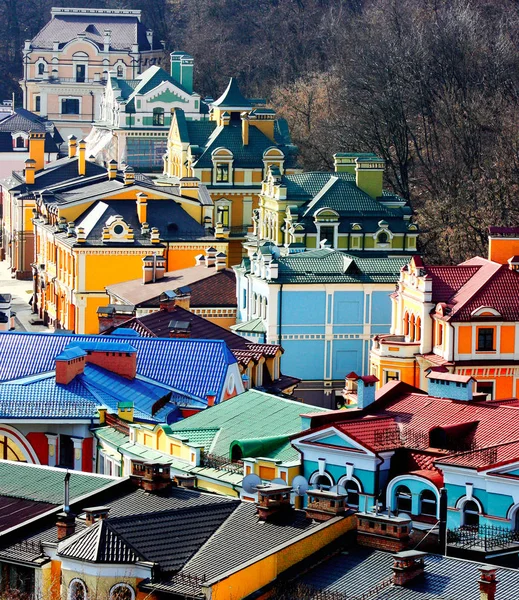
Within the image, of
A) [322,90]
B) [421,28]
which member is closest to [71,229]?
[421,28]

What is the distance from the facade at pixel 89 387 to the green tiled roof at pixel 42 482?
425 centimetres

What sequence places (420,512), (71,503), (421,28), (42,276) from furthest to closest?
1. (421,28)
2. (42,276)
3. (420,512)
4. (71,503)

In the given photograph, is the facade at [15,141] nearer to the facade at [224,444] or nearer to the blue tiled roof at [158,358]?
the blue tiled roof at [158,358]

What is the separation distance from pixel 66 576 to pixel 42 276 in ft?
172

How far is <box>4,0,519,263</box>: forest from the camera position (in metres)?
80.9

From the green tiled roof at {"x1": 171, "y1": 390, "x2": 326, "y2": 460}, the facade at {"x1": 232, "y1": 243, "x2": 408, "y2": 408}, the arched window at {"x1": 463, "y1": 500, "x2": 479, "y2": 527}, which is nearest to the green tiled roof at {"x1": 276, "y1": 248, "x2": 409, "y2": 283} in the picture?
the facade at {"x1": 232, "y1": 243, "x2": 408, "y2": 408}

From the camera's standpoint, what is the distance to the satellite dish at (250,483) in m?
35.1

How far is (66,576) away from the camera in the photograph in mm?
29406

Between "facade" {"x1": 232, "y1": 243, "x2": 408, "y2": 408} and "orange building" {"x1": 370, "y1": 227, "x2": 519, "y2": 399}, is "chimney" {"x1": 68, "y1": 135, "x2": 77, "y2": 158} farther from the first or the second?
"orange building" {"x1": 370, "y1": 227, "x2": 519, "y2": 399}

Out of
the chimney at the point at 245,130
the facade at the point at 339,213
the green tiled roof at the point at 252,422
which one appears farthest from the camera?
the chimney at the point at 245,130

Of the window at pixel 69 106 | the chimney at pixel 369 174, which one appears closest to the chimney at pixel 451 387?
the chimney at pixel 369 174

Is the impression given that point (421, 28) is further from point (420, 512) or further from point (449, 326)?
point (420, 512)

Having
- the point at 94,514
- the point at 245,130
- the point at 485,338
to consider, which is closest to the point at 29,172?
the point at 245,130

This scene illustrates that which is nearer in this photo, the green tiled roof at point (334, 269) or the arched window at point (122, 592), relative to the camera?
the arched window at point (122, 592)
